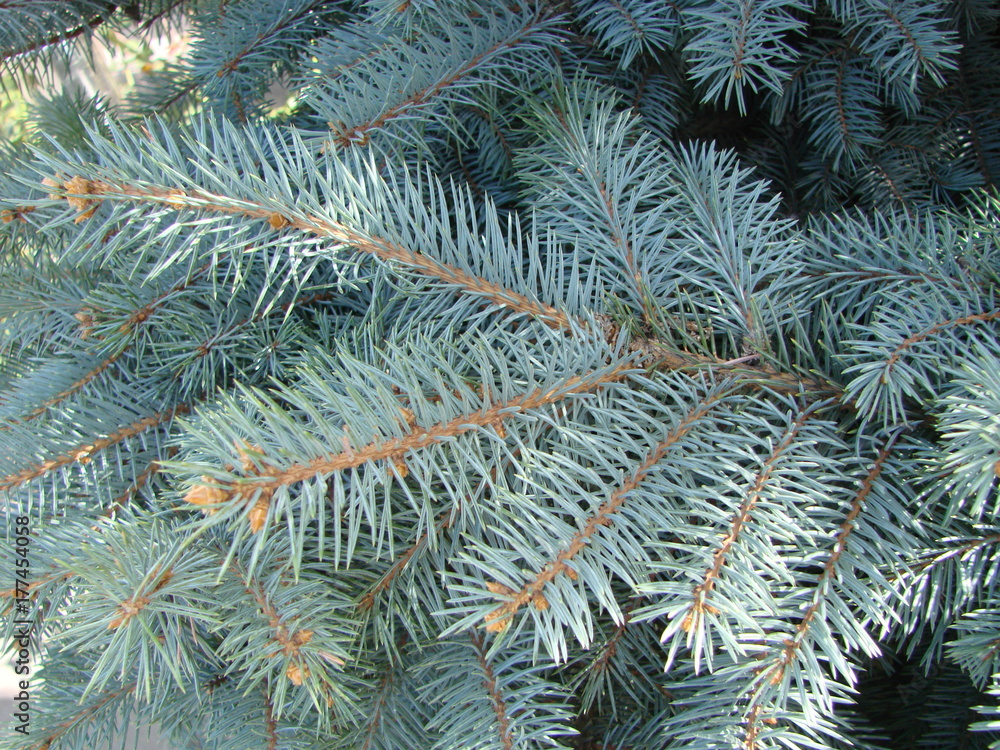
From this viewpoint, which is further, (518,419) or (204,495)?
(518,419)

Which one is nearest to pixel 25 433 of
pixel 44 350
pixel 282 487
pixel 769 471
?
pixel 44 350

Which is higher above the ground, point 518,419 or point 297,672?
point 518,419

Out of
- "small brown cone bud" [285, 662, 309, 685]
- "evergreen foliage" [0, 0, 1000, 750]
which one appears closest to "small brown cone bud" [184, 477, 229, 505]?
"evergreen foliage" [0, 0, 1000, 750]

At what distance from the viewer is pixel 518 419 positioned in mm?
343

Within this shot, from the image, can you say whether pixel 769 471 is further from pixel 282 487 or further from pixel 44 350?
Answer: pixel 44 350

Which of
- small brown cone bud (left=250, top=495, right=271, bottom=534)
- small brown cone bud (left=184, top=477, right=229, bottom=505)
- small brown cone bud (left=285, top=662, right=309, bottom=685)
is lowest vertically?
small brown cone bud (left=285, top=662, right=309, bottom=685)

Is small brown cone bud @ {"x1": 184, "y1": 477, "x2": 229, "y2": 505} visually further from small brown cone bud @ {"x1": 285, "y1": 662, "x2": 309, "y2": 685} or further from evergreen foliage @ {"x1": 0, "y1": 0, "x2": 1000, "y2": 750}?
small brown cone bud @ {"x1": 285, "y1": 662, "x2": 309, "y2": 685}

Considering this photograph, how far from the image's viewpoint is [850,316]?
430mm

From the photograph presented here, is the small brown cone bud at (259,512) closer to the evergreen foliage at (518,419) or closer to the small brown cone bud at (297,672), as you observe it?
the evergreen foliage at (518,419)

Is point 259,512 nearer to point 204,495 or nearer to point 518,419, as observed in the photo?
point 204,495

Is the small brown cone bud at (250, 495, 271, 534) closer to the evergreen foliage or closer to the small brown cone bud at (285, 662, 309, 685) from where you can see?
the evergreen foliage

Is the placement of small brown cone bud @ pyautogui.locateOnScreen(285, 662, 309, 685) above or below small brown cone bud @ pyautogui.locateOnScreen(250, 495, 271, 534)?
below

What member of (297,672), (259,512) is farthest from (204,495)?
(297,672)

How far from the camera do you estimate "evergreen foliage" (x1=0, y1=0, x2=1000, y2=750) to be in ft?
1.02
